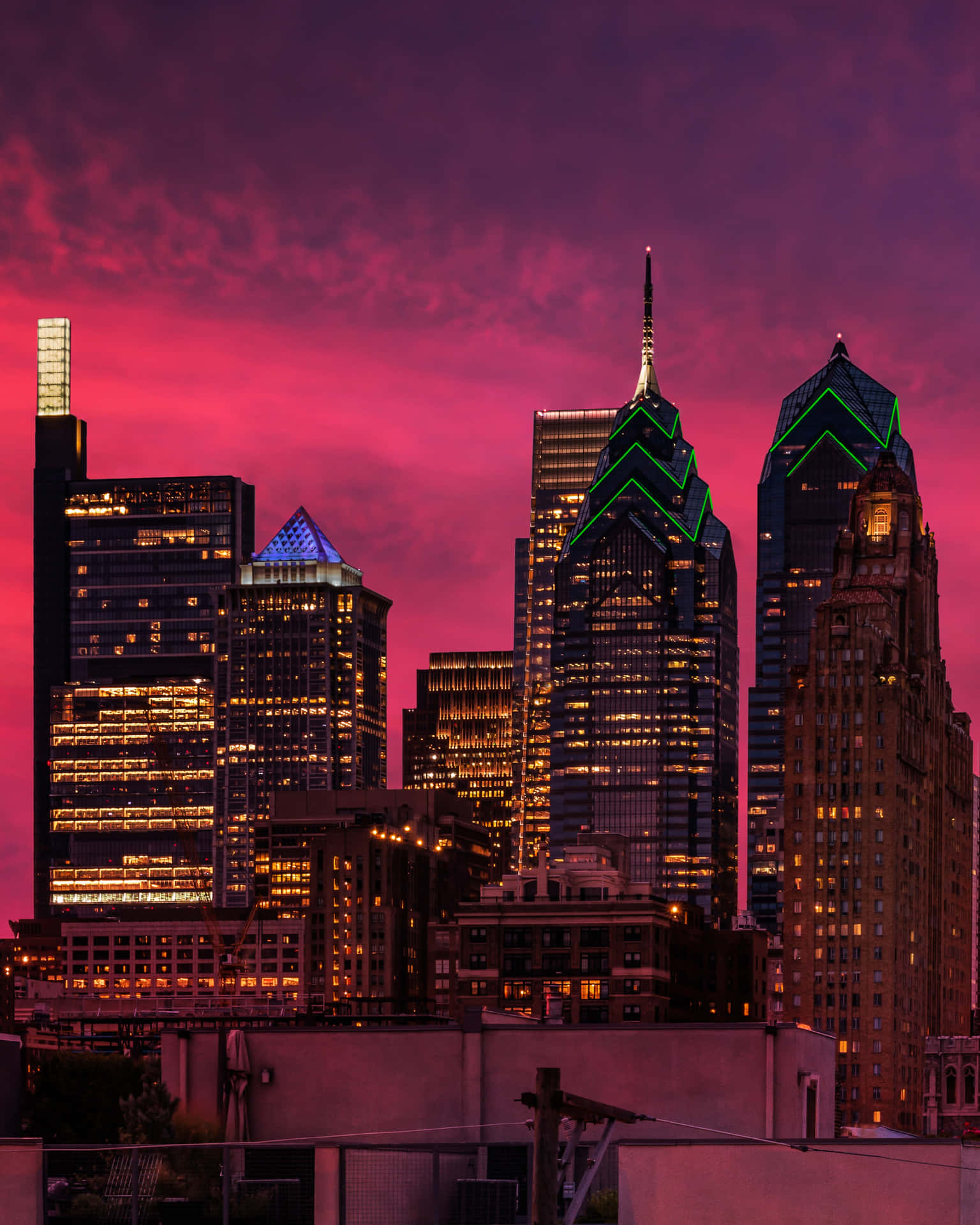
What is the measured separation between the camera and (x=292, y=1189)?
54.9 meters

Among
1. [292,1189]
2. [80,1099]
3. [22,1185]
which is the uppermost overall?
[22,1185]

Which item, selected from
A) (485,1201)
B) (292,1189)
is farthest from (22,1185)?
(485,1201)

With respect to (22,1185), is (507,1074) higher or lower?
lower

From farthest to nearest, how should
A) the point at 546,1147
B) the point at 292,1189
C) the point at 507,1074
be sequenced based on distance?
the point at 507,1074 < the point at 292,1189 < the point at 546,1147

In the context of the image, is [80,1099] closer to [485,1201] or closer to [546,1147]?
[485,1201]

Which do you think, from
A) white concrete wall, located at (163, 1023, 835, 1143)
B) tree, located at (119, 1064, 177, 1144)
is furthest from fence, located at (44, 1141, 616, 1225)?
tree, located at (119, 1064, 177, 1144)

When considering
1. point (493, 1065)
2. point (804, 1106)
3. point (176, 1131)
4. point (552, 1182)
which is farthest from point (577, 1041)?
point (552, 1182)

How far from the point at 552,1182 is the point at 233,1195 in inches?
764

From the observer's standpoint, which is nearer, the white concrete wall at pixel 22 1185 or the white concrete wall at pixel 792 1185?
the white concrete wall at pixel 22 1185

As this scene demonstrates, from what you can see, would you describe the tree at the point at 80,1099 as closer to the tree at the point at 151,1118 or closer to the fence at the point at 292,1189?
the tree at the point at 151,1118

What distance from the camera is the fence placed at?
52469 millimetres

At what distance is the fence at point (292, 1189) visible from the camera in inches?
2066

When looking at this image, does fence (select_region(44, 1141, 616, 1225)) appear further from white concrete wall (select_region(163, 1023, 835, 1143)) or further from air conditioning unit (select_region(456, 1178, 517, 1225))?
white concrete wall (select_region(163, 1023, 835, 1143))

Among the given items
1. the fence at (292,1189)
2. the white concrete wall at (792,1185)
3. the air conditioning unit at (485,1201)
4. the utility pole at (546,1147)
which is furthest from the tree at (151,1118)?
the utility pole at (546,1147)
